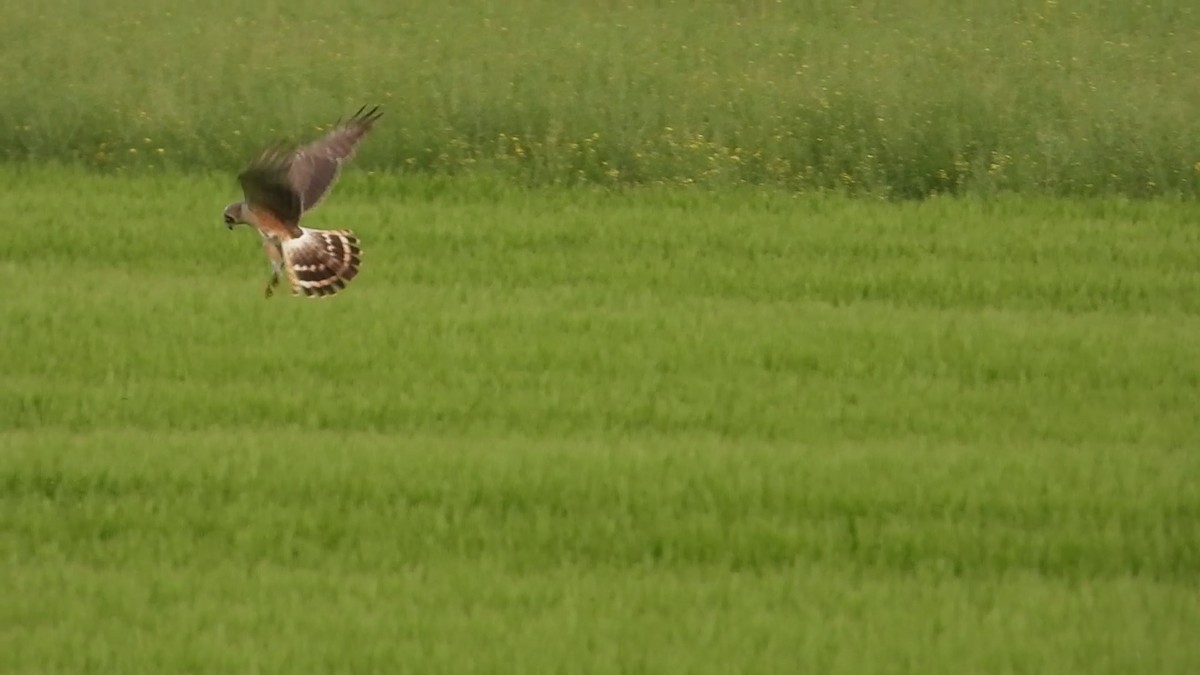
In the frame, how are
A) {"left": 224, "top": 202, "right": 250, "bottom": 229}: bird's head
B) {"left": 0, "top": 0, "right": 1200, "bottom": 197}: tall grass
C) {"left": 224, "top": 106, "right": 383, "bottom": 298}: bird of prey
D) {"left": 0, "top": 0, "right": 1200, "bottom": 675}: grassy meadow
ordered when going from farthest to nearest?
{"left": 0, "top": 0, "right": 1200, "bottom": 197}: tall grass < {"left": 224, "top": 202, "right": 250, "bottom": 229}: bird's head < {"left": 224, "top": 106, "right": 383, "bottom": 298}: bird of prey < {"left": 0, "top": 0, "right": 1200, "bottom": 675}: grassy meadow

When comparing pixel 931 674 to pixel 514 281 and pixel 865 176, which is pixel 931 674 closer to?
pixel 514 281

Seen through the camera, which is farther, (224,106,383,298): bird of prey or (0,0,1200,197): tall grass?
(0,0,1200,197): tall grass

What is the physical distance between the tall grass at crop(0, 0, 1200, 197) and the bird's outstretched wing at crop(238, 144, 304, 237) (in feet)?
22.2

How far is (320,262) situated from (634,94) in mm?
9764

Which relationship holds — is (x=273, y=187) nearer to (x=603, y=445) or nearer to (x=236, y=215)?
(x=236, y=215)

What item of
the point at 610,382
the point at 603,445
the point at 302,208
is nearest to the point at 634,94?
the point at 610,382

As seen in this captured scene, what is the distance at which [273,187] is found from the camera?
Result: 22.7 ft

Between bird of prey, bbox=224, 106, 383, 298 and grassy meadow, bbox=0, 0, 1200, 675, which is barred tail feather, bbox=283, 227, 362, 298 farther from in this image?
grassy meadow, bbox=0, 0, 1200, 675

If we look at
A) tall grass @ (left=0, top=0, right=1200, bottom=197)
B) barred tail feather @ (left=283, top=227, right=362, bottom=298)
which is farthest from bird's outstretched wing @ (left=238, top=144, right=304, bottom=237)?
tall grass @ (left=0, top=0, right=1200, bottom=197)

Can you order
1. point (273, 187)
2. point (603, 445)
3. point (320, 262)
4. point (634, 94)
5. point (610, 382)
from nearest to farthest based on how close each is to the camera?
point (273, 187) < point (320, 262) < point (603, 445) < point (610, 382) < point (634, 94)

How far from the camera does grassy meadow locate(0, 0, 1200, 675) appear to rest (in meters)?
5.82

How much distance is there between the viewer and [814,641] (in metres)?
5.55

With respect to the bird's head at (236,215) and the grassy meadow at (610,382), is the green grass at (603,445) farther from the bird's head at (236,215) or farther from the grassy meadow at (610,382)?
the bird's head at (236,215)

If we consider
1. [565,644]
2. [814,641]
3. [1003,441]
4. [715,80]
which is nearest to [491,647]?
[565,644]
